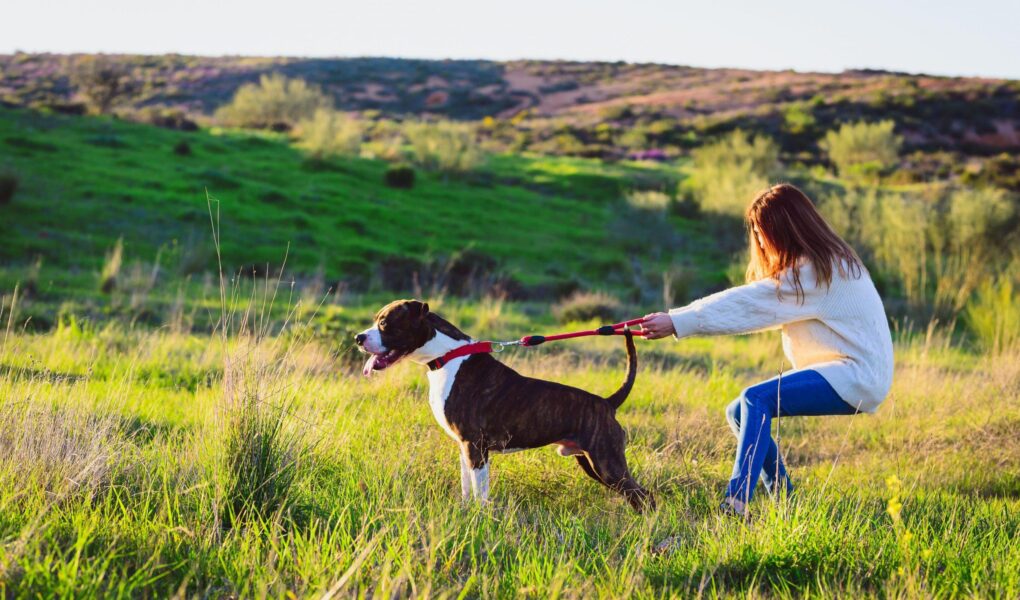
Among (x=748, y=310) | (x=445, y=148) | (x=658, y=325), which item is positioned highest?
(x=445, y=148)

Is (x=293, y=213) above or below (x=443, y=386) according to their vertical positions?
below

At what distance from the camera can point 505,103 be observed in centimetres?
6862

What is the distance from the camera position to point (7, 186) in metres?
21.0

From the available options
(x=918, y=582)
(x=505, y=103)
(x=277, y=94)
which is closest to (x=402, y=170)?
(x=277, y=94)

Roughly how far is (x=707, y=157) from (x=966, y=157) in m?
20.0

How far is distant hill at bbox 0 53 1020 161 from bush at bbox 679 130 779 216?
372 inches

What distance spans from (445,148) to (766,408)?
29883mm

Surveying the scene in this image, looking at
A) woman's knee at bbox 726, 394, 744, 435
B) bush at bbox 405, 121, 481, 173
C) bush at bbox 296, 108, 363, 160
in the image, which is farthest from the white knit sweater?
bush at bbox 405, 121, 481, 173

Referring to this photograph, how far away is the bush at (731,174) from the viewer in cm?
2944

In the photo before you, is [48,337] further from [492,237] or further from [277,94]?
[277,94]

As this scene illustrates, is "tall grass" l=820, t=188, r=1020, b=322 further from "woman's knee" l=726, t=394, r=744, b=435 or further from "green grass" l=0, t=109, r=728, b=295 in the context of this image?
"woman's knee" l=726, t=394, r=744, b=435

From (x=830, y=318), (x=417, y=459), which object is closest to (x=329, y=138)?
(x=417, y=459)

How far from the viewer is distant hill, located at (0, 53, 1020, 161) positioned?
51312 millimetres

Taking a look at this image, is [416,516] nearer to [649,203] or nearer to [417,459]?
[417,459]
